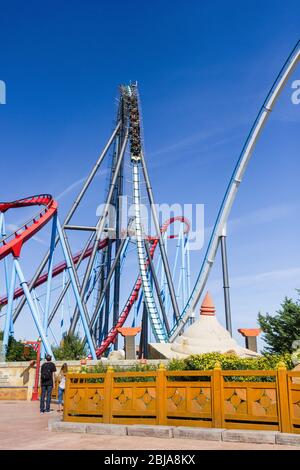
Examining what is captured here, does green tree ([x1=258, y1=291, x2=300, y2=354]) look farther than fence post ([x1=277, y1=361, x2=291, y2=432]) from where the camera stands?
Yes

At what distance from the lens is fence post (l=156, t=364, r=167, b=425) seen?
7.27 meters

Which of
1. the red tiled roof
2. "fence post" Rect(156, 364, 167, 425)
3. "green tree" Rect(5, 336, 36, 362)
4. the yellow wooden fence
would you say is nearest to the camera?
the yellow wooden fence

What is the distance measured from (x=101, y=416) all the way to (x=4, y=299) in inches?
910

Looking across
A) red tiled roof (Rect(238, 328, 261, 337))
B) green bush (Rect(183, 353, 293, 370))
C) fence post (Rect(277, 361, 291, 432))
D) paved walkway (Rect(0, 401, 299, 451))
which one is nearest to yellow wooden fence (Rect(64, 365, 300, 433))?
fence post (Rect(277, 361, 291, 432))

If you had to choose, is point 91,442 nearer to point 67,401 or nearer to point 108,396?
point 108,396

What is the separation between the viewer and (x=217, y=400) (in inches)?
271

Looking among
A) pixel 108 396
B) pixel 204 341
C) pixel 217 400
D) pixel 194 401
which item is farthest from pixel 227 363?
pixel 204 341

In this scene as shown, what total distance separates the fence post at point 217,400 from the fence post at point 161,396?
0.86 metres

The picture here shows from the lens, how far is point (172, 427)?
22.8 ft

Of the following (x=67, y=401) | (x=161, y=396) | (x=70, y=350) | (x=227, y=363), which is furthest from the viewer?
(x=70, y=350)

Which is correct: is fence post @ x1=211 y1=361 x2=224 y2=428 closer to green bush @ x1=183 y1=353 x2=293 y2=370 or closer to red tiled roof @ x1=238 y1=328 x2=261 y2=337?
green bush @ x1=183 y1=353 x2=293 y2=370

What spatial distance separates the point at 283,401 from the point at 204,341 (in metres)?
9.39

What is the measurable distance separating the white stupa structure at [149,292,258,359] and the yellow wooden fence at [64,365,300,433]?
7.10 meters
